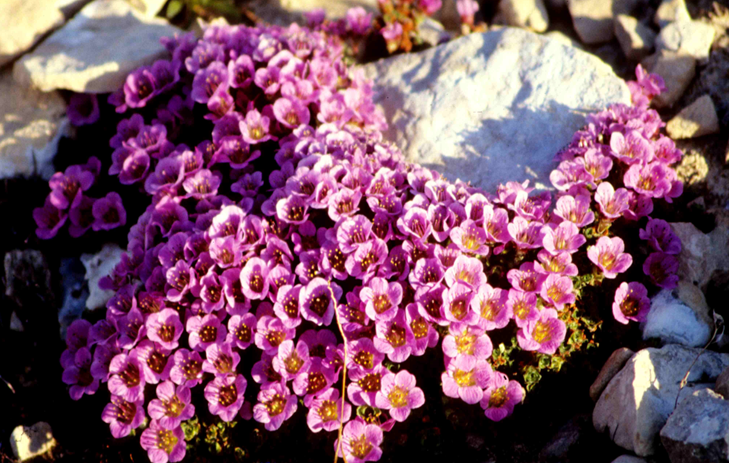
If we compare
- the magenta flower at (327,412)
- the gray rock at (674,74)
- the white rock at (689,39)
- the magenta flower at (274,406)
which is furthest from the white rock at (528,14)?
the magenta flower at (274,406)

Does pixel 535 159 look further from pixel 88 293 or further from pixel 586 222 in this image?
pixel 88 293

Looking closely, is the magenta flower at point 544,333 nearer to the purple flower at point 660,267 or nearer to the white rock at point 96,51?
the purple flower at point 660,267

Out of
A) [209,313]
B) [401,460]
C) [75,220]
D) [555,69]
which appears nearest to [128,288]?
[209,313]

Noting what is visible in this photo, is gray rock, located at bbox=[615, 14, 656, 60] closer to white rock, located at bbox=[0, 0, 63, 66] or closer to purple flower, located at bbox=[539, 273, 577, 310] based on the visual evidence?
purple flower, located at bbox=[539, 273, 577, 310]

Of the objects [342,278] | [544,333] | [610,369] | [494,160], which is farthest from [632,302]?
[342,278]

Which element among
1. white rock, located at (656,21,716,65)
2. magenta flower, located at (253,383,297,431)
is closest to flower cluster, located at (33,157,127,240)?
magenta flower, located at (253,383,297,431)

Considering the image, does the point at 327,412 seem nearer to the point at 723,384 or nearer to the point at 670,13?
the point at 723,384

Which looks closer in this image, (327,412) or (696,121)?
(327,412)
